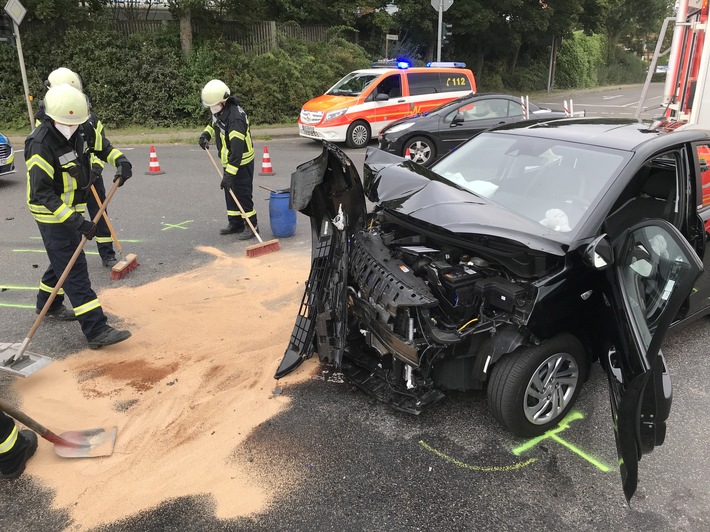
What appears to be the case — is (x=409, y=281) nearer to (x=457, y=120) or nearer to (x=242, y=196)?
(x=242, y=196)

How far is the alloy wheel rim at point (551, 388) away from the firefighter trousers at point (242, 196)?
180 inches

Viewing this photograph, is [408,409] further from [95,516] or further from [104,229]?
[104,229]

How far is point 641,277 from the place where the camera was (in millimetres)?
2621

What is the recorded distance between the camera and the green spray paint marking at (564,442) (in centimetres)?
307

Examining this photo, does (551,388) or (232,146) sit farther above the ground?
(232,146)

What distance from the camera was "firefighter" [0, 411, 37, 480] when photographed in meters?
2.84

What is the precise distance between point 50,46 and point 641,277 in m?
18.0

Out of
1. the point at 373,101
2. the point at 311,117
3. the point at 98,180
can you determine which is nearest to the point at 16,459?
the point at 98,180

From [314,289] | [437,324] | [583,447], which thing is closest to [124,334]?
[314,289]

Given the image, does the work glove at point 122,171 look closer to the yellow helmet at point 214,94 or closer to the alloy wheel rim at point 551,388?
the yellow helmet at point 214,94

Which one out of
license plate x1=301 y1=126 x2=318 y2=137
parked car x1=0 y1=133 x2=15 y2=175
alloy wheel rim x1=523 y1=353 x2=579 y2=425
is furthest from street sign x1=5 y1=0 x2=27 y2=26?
alloy wheel rim x1=523 y1=353 x2=579 y2=425

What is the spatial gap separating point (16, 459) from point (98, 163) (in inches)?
131

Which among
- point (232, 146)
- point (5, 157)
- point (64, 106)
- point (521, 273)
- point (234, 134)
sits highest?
point (64, 106)

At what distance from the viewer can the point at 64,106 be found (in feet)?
12.9
